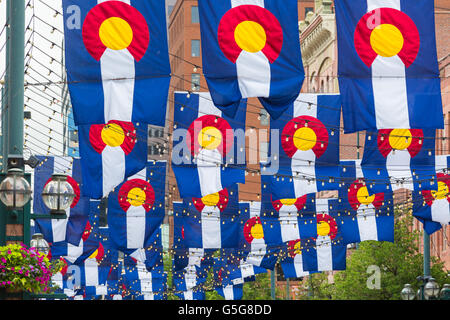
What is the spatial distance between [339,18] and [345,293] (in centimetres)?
3810

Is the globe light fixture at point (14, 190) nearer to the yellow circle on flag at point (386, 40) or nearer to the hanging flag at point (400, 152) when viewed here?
the yellow circle on flag at point (386, 40)

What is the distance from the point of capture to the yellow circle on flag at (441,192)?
36.9m

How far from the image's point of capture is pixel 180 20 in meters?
144

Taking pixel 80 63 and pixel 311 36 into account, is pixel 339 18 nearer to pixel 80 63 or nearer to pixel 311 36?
pixel 80 63

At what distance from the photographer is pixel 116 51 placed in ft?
59.4

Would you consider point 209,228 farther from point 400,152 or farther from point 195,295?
point 195,295

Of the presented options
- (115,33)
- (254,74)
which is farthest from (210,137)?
(254,74)

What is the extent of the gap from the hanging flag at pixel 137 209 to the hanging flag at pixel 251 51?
17.8 metres

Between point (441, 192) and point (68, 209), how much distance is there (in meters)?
12.4

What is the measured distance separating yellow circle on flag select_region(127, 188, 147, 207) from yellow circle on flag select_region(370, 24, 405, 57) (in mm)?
17731

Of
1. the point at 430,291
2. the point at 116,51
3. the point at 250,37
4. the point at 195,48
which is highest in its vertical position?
the point at 195,48

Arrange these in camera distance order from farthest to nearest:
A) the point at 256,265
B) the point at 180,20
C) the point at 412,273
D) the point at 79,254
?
the point at 180,20, the point at 256,265, the point at 412,273, the point at 79,254

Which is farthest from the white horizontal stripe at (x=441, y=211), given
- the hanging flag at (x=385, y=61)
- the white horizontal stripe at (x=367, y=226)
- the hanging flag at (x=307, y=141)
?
the hanging flag at (x=385, y=61)
